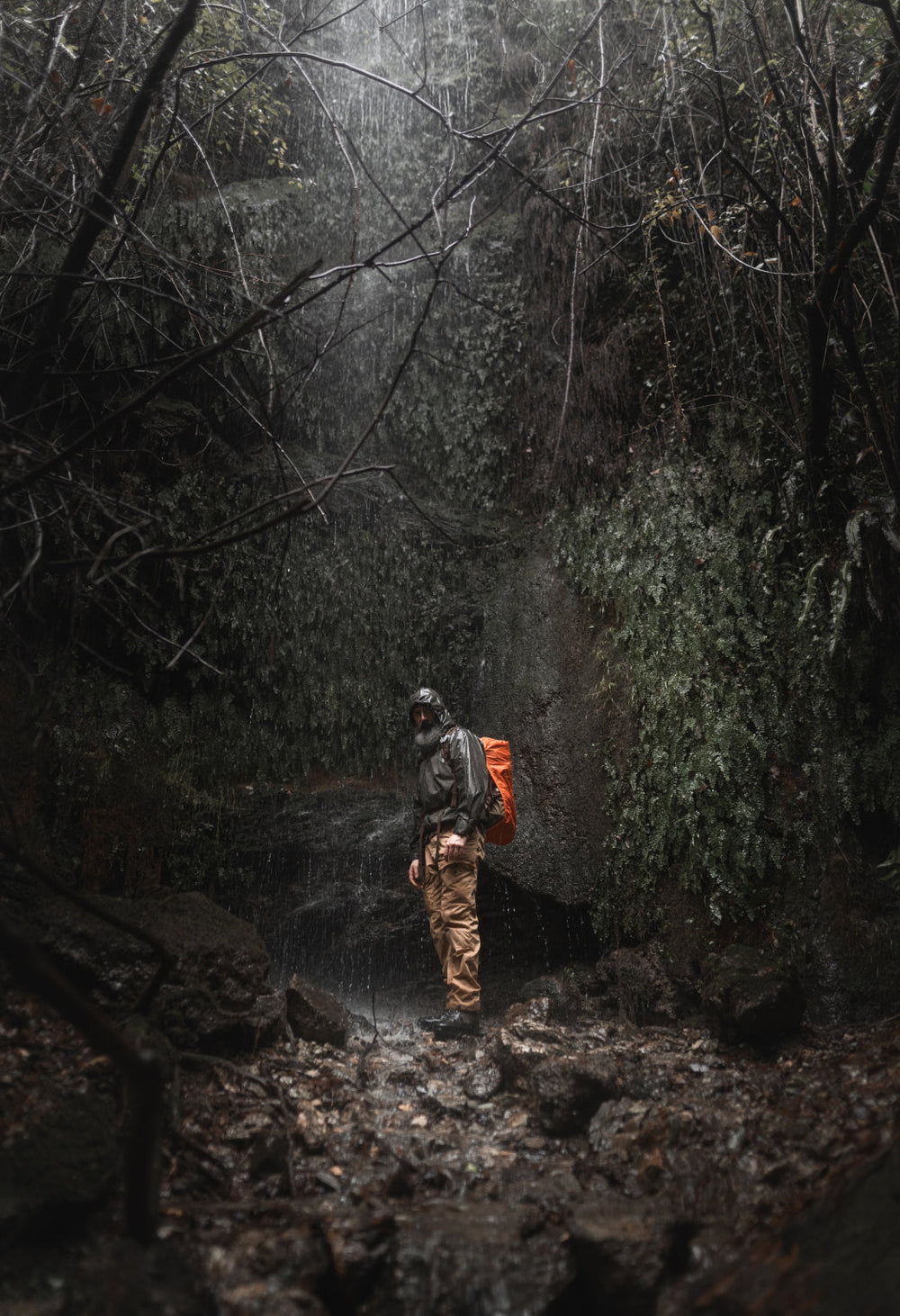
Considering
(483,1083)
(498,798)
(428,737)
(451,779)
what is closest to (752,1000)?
(483,1083)

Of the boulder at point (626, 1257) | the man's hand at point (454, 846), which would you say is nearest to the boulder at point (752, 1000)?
the man's hand at point (454, 846)

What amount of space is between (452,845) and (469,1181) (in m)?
2.34

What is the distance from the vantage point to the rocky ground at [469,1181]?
2230mm

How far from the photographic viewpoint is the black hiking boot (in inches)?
211

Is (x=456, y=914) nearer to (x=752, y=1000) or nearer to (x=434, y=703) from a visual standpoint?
(x=434, y=703)

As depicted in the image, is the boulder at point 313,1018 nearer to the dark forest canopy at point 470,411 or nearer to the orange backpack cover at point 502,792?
the orange backpack cover at point 502,792

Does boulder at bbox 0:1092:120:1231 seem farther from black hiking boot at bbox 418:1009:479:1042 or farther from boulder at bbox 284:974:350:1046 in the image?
black hiking boot at bbox 418:1009:479:1042

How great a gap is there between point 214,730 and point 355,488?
9.69 feet

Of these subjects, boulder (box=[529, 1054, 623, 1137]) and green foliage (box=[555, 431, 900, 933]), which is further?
green foliage (box=[555, 431, 900, 933])

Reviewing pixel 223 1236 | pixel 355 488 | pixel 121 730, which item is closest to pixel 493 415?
pixel 355 488

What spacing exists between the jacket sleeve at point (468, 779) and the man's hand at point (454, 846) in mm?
38

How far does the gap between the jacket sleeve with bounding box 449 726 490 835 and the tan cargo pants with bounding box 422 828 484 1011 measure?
0.62 feet

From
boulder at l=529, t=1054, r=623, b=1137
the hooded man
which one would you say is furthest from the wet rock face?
boulder at l=529, t=1054, r=623, b=1137

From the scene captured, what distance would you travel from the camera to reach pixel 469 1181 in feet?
10.8
